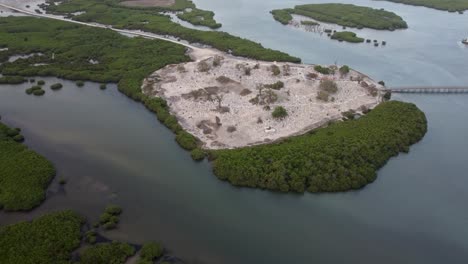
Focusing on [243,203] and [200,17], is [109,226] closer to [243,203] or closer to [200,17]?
[243,203]

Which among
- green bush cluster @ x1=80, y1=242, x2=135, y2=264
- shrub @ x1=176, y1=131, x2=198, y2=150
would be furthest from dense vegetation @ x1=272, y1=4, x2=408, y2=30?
green bush cluster @ x1=80, y1=242, x2=135, y2=264

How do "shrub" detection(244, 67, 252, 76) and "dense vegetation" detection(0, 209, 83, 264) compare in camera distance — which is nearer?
"dense vegetation" detection(0, 209, 83, 264)

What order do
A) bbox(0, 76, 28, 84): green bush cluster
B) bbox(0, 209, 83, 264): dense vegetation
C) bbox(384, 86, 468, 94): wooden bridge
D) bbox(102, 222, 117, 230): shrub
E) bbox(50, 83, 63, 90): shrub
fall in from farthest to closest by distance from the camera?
bbox(384, 86, 468, 94): wooden bridge → bbox(0, 76, 28, 84): green bush cluster → bbox(50, 83, 63, 90): shrub → bbox(102, 222, 117, 230): shrub → bbox(0, 209, 83, 264): dense vegetation

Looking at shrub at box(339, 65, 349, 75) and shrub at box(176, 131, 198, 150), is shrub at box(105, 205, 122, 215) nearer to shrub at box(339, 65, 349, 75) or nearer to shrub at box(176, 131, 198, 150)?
shrub at box(176, 131, 198, 150)

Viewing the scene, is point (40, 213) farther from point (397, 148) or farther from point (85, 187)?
point (397, 148)

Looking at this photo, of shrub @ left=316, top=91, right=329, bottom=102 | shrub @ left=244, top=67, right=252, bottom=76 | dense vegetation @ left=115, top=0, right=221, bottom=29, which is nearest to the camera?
shrub @ left=316, top=91, right=329, bottom=102

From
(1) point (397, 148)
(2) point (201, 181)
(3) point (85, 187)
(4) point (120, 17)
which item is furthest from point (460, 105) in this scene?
(4) point (120, 17)
